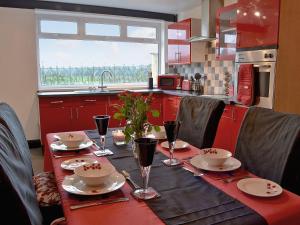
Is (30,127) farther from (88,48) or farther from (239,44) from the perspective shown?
(239,44)

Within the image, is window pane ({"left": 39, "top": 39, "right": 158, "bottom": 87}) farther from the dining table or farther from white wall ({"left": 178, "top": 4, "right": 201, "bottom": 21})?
the dining table

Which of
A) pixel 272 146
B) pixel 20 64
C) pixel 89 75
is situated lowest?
pixel 272 146

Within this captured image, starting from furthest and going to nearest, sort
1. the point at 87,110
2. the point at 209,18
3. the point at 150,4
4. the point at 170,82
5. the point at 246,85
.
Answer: the point at 170,82 < the point at 150,4 < the point at 87,110 < the point at 209,18 < the point at 246,85

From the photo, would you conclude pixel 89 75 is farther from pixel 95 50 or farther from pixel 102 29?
pixel 102 29

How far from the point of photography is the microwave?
4844 mm

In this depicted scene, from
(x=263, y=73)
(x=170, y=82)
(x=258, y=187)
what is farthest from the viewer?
(x=170, y=82)

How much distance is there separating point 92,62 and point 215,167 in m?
3.95

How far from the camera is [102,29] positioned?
15.9 ft

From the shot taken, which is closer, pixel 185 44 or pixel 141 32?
pixel 185 44

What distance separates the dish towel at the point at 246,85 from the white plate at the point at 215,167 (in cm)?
157

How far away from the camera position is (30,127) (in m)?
4.37

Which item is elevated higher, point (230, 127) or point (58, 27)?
point (58, 27)

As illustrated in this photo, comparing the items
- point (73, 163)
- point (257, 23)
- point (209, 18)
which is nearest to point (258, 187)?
point (73, 163)

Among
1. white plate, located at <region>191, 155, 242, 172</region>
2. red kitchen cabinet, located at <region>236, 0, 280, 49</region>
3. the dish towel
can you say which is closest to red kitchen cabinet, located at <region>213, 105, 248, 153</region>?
the dish towel
